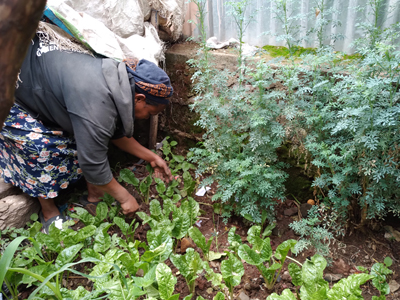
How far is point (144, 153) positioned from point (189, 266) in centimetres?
138

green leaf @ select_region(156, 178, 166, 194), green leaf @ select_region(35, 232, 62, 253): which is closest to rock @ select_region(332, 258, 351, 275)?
green leaf @ select_region(156, 178, 166, 194)

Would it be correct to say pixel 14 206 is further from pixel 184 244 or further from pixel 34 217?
pixel 184 244

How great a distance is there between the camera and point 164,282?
1938mm

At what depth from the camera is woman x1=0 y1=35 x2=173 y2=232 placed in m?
2.24

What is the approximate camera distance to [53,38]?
243 cm

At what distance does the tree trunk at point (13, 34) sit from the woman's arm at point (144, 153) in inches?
91.3

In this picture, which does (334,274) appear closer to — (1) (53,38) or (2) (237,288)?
(2) (237,288)

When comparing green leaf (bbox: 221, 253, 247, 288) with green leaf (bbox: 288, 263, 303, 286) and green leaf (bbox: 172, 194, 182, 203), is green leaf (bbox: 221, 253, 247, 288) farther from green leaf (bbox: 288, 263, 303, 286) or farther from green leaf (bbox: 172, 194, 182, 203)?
green leaf (bbox: 172, 194, 182, 203)

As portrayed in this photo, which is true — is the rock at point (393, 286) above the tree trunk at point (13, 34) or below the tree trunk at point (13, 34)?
below

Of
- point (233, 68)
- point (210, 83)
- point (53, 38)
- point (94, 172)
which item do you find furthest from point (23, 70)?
point (233, 68)

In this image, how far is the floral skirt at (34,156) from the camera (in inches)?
97.3

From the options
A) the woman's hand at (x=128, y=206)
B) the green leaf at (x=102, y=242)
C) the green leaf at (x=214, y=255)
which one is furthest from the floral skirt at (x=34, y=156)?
the green leaf at (x=214, y=255)

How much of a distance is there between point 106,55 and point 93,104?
1.80 ft

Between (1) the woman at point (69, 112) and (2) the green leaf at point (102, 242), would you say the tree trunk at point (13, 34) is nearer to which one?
(1) the woman at point (69, 112)
